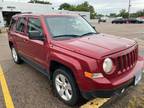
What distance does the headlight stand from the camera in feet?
10.9

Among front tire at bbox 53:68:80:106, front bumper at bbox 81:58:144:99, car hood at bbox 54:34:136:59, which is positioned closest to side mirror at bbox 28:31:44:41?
car hood at bbox 54:34:136:59

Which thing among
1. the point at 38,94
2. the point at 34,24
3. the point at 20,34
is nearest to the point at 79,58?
the point at 38,94

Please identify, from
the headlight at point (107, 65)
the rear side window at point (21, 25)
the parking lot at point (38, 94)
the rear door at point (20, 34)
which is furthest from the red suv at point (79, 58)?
the rear side window at point (21, 25)

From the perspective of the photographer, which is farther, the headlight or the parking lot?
the parking lot


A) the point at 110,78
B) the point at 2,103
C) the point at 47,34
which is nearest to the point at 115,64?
the point at 110,78

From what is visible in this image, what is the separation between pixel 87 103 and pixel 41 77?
6.96 feet

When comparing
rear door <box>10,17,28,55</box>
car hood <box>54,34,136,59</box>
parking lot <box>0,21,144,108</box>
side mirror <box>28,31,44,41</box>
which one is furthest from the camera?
rear door <box>10,17,28,55</box>

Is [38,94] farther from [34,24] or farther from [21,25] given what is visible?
[21,25]

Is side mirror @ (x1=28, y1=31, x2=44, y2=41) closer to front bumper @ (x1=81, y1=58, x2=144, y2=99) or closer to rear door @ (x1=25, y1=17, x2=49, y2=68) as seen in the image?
rear door @ (x1=25, y1=17, x2=49, y2=68)

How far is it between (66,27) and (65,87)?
58.0 inches

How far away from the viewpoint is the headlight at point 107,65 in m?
3.31

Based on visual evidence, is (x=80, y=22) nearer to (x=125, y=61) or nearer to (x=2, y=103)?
(x=125, y=61)

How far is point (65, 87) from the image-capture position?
410 cm

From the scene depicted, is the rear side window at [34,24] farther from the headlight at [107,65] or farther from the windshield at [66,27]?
the headlight at [107,65]
